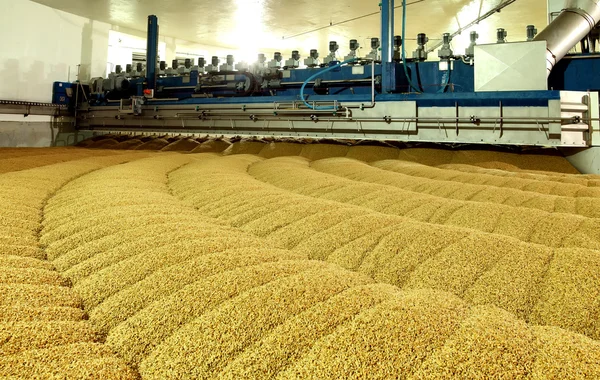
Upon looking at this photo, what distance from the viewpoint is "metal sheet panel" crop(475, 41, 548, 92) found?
3232 mm

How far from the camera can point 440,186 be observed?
2215 millimetres

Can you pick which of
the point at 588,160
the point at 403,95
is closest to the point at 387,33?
the point at 403,95

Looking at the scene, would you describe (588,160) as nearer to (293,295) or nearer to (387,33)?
(387,33)

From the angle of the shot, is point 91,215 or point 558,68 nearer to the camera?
point 91,215

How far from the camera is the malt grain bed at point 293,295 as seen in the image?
24.6 inches

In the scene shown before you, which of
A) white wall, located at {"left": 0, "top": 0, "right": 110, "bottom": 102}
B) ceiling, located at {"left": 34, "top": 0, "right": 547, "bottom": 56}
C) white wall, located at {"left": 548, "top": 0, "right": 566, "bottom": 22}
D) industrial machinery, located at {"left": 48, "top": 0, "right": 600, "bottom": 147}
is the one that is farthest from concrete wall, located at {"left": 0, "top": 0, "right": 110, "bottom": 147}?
white wall, located at {"left": 548, "top": 0, "right": 566, "bottom": 22}

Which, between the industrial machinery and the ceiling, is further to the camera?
the ceiling

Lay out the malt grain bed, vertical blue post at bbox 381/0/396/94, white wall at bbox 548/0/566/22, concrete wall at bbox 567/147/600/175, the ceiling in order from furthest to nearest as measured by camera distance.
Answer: the ceiling, white wall at bbox 548/0/566/22, vertical blue post at bbox 381/0/396/94, concrete wall at bbox 567/147/600/175, the malt grain bed

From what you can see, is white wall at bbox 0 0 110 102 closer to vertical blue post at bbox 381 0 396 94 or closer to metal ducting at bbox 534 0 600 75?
vertical blue post at bbox 381 0 396 94

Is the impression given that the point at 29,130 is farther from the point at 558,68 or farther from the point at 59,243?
the point at 558,68

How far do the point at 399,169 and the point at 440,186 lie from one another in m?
0.78

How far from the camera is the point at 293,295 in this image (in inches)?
33.3

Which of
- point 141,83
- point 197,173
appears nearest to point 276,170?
point 197,173

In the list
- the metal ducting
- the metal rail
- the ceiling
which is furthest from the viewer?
the ceiling
